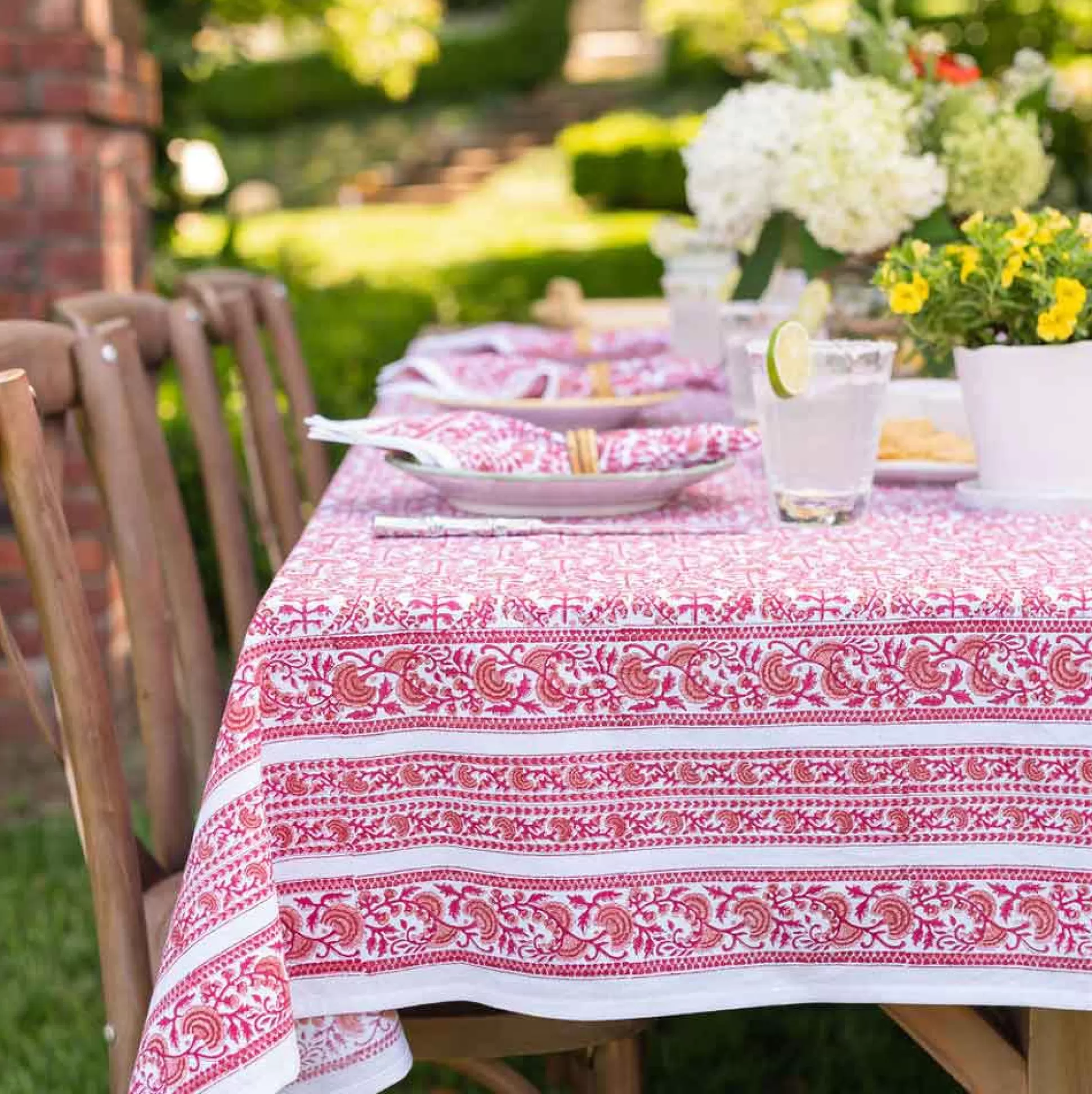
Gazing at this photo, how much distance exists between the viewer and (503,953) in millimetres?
1251

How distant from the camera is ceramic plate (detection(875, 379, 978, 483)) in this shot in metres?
1.75

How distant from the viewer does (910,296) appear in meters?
1.61

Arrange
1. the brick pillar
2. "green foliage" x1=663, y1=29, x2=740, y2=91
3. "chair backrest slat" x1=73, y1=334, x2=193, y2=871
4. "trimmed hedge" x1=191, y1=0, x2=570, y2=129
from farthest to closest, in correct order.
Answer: "trimmed hedge" x1=191, y1=0, x2=570, y2=129, "green foliage" x1=663, y1=29, x2=740, y2=91, the brick pillar, "chair backrest slat" x1=73, y1=334, x2=193, y2=871

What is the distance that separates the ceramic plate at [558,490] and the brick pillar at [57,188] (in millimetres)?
2354

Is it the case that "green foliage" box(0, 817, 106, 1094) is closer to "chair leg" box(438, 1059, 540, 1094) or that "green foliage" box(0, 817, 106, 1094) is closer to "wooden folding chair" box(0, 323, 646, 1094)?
"wooden folding chair" box(0, 323, 646, 1094)

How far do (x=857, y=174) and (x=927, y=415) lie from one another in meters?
0.35

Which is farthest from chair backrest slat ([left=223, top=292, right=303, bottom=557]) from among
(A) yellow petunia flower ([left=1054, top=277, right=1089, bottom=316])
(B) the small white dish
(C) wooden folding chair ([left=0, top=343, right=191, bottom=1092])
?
(A) yellow petunia flower ([left=1054, top=277, right=1089, bottom=316])

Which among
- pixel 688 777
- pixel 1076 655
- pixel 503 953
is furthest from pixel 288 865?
pixel 1076 655

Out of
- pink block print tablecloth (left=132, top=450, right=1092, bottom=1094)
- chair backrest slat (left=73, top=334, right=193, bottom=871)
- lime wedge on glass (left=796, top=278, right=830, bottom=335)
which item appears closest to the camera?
pink block print tablecloth (left=132, top=450, right=1092, bottom=1094)

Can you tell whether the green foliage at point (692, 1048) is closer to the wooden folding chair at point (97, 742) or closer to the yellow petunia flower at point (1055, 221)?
the wooden folding chair at point (97, 742)

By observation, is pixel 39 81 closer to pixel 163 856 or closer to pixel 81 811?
pixel 163 856

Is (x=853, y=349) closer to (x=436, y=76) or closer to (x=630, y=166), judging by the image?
(x=630, y=166)

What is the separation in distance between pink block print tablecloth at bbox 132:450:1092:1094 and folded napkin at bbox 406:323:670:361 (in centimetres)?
140

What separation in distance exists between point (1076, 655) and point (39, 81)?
3037mm
